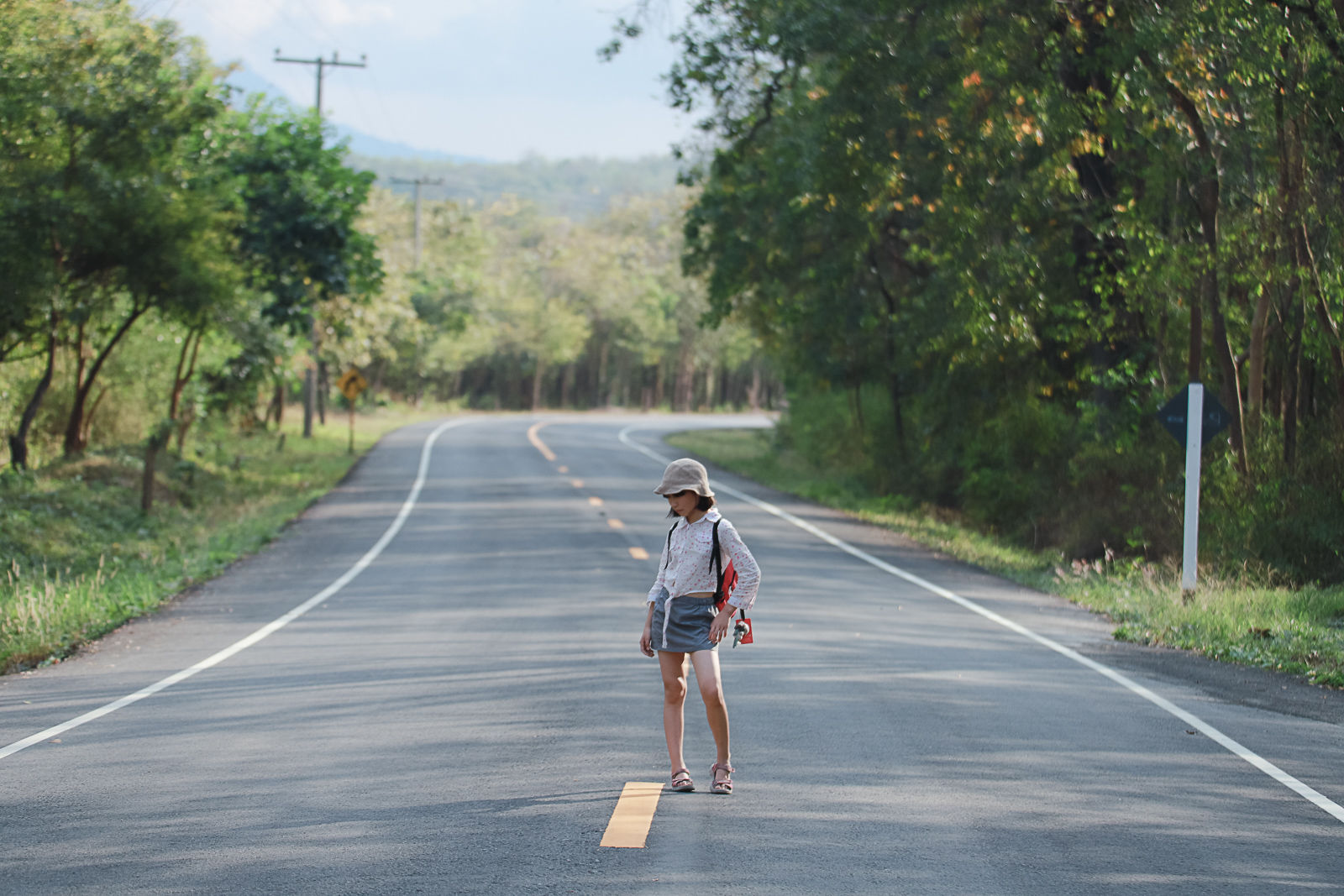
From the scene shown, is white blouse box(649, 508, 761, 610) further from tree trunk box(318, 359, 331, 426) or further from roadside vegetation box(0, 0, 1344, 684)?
tree trunk box(318, 359, 331, 426)

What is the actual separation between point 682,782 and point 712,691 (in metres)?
0.48

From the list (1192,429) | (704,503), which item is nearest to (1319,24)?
(1192,429)

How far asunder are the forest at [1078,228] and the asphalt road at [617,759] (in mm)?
4566

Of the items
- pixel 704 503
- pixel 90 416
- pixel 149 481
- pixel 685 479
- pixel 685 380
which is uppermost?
pixel 685 380

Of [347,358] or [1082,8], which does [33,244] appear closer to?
[1082,8]

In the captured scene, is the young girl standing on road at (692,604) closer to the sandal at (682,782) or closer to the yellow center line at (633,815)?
the sandal at (682,782)

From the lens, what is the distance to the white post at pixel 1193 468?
14602 millimetres

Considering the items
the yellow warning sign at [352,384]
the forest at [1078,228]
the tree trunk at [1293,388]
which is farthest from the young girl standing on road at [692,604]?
the yellow warning sign at [352,384]

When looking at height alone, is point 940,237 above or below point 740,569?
above

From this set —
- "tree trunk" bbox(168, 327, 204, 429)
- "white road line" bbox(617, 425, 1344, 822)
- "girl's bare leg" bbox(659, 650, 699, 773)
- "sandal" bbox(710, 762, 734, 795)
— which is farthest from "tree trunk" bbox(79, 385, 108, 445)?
"sandal" bbox(710, 762, 734, 795)

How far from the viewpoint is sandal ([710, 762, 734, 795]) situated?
6.71 m

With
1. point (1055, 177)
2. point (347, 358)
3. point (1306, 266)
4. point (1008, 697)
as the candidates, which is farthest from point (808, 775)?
point (347, 358)

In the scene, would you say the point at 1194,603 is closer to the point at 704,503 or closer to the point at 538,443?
the point at 704,503

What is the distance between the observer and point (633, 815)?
6332 millimetres
